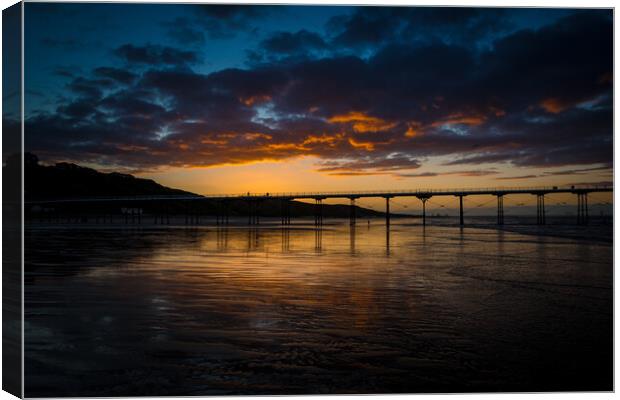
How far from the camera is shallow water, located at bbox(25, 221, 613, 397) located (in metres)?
4.44

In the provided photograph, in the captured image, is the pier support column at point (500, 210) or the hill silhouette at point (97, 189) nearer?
the pier support column at point (500, 210)

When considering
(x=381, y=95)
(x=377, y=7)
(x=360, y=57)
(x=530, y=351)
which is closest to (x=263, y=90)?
(x=381, y=95)

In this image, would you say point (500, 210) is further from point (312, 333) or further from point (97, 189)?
point (97, 189)

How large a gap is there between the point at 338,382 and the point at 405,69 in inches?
257

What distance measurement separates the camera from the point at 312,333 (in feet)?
18.9

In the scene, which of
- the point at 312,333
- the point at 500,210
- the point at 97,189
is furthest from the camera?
the point at 97,189

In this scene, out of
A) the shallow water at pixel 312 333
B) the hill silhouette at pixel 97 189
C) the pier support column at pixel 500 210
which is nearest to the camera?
the shallow water at pixel 312 333

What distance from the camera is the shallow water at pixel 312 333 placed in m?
4.44

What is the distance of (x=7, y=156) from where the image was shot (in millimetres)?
5027

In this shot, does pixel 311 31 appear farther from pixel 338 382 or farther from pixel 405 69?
pixel 338 382

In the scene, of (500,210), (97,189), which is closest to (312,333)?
(500,210)

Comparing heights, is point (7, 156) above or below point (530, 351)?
above

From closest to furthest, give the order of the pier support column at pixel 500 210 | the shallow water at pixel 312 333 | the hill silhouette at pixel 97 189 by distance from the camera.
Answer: the shallow water at pixel 312 333 < the pier support column at pixel 500 210 < the hill silhouette at pixel 97 189

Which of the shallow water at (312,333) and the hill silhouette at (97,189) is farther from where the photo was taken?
the hill silhouette at (97,189)
